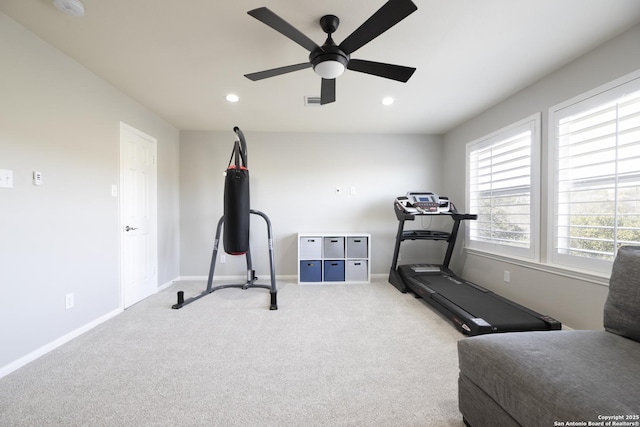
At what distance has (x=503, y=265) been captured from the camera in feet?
9.93

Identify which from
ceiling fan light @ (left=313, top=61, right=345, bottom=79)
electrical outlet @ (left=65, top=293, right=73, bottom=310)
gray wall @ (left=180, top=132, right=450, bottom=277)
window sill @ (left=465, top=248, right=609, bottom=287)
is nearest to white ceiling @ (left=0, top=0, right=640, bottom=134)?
ceiling fan light @ (left=313, top=61, right=345, bottom=79)

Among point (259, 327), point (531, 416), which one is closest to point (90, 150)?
point (259, 327)

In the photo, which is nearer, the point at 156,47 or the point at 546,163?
the point at 156,47

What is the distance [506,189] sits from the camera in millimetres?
3031

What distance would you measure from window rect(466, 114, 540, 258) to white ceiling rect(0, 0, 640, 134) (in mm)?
532

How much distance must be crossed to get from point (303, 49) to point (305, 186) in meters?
2.37

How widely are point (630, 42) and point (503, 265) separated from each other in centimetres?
222

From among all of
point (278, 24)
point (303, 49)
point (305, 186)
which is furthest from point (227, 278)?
point (278, 24)

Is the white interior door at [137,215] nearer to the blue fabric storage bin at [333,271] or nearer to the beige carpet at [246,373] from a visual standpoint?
the beige carpet at [246,373]

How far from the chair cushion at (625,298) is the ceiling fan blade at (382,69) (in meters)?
1.64

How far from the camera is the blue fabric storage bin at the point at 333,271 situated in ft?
12.9

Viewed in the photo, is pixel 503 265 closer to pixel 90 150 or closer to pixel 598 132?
pixel 598 132

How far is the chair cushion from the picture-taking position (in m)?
1.26

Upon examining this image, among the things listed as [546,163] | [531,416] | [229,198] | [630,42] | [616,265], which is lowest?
[531,416]
